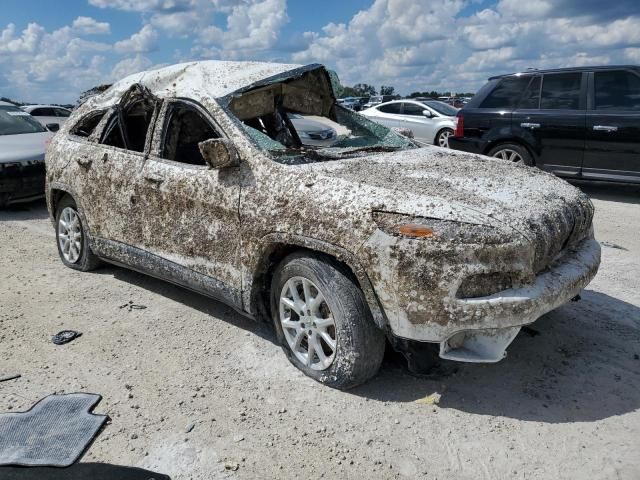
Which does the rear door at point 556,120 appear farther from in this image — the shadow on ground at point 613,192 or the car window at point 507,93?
the shadow on ground at point 613,192

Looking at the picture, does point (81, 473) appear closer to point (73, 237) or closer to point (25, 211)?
point (73, 237)

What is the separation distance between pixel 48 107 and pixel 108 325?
18.8 metres

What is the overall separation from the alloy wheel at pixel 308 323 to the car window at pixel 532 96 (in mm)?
6778

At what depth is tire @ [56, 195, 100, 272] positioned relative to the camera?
17.8 feet

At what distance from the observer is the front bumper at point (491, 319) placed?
2.96m

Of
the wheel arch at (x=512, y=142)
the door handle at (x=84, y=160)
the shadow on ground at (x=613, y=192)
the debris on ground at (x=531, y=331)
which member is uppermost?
the door handle at (x=84, y=160)

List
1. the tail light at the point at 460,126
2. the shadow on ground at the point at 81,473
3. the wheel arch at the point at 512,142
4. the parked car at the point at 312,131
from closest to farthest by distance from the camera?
the shadow on ground at the point at 81,473
the parked car at the point at 312,131
the wheel arch at the point at 512,142
the tail light at the point at 460,126

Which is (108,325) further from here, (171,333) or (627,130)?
(627,130)

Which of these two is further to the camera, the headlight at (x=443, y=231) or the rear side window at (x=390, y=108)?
the rear side window at (x=390, y=108)

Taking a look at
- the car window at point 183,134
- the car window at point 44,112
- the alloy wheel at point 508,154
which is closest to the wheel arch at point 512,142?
the alloy wheel at point 508,154

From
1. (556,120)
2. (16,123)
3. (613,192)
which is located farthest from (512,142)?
(16,123)

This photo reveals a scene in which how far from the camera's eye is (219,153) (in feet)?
12.1

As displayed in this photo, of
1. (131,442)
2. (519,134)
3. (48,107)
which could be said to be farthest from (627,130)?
(48,107)

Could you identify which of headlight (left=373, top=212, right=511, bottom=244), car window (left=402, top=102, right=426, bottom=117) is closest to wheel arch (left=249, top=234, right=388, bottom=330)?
headlight (left=373, top=212, right=511, bottom=244)
